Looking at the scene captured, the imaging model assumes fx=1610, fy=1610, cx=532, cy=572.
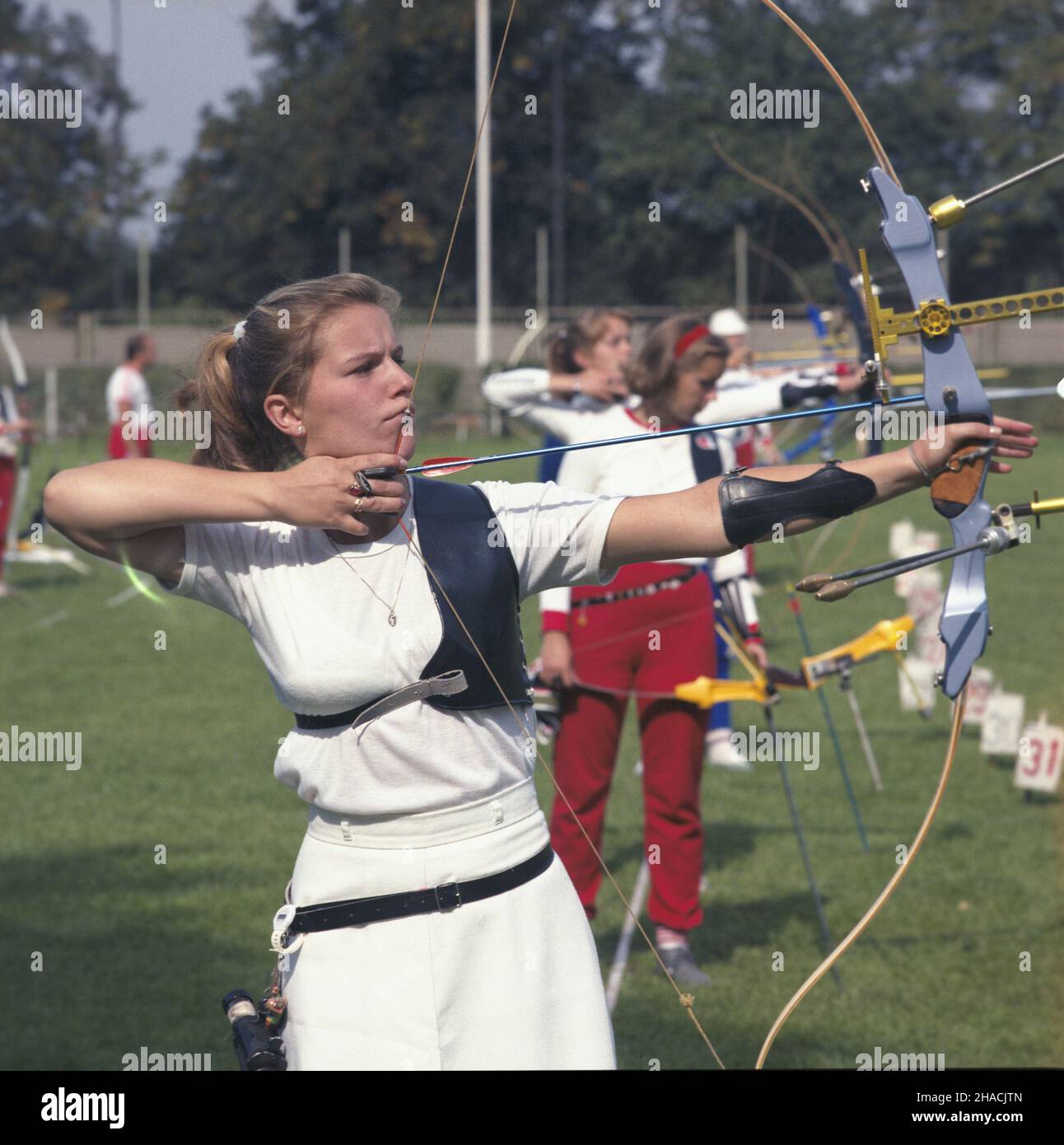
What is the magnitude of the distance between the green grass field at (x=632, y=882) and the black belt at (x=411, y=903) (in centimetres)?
200

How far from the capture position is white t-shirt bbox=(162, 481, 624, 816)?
2.08 m

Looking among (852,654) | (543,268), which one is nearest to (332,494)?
(852,654)

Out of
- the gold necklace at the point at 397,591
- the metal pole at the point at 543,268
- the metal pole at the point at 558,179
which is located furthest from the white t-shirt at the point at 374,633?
the metal pole at the point at 543,268

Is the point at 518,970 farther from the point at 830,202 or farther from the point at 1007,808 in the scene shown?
the point at 830,202

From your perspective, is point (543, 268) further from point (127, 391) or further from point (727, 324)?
point (727, 324)

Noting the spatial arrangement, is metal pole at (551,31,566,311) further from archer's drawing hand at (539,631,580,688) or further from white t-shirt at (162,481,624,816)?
white t-shirt at (162,481,624,816)

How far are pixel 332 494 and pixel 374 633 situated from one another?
0.19 m

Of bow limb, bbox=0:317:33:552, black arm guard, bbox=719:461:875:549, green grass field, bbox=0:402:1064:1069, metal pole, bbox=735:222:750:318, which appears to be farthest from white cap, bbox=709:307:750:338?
metal pole, bbox=735:222:750:318

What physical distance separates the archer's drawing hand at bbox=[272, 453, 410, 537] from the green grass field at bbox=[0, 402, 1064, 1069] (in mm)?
2317

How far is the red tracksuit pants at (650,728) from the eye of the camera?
15.1ft

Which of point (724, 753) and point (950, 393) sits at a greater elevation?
point (950, 393)

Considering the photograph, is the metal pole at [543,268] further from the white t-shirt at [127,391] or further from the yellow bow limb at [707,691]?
the yellow bow limb at [707,691]

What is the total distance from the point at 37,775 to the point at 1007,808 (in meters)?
4.09

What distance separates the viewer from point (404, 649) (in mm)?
2078
